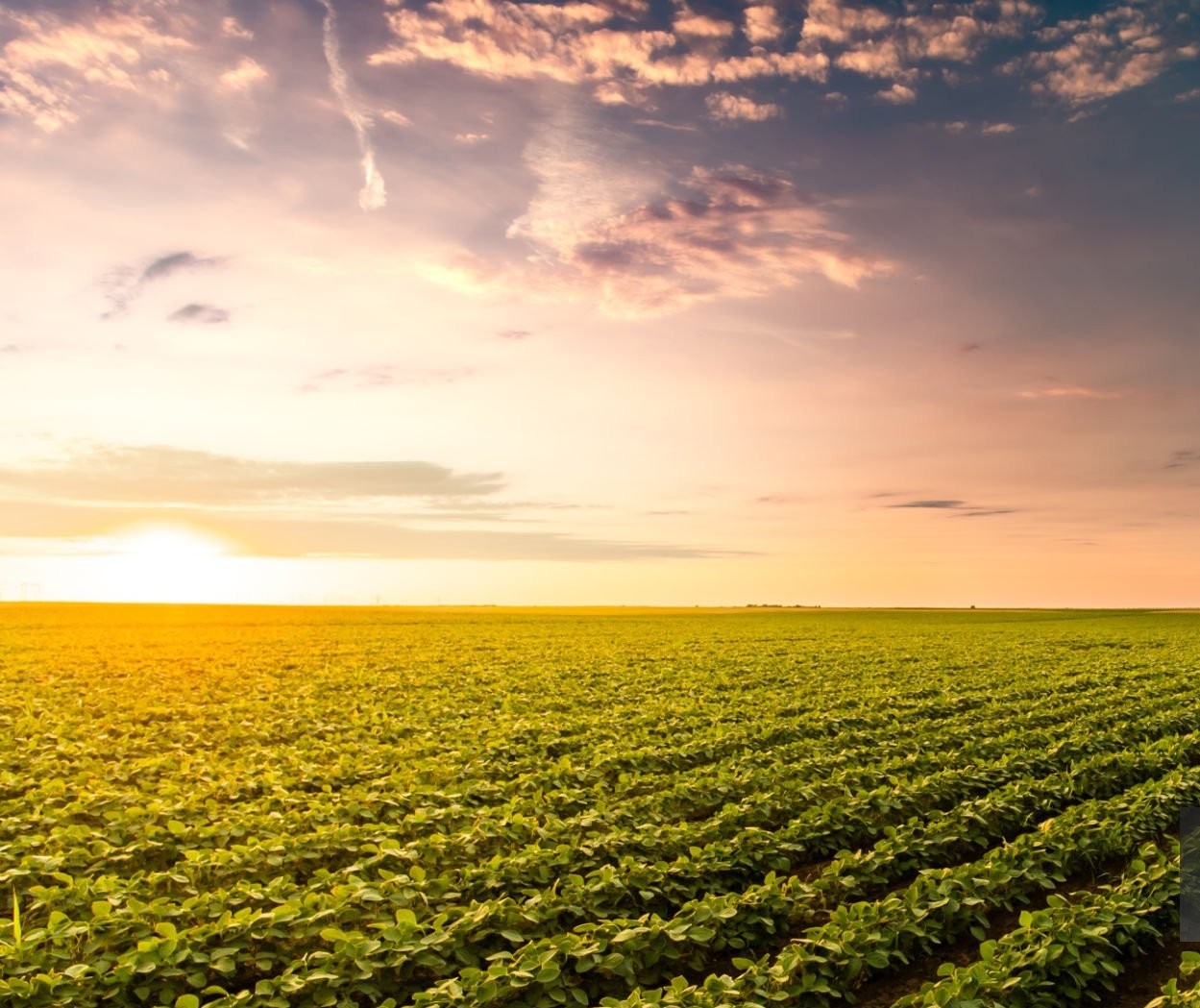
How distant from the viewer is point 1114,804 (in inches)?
457

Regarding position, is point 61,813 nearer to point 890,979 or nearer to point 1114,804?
point 890,979

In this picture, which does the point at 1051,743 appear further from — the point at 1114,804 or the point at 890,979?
the point at 890,979

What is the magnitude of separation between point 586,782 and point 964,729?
29.0ft

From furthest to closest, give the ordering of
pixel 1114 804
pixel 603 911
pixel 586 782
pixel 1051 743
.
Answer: pixel 1051 743 → pixel 586 782 → pixel 1114 804 → pixel 603 911

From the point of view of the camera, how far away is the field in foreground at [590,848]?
6555mm

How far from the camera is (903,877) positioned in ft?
31.7

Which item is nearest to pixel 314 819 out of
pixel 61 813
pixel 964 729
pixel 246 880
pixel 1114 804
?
pixel 246 880

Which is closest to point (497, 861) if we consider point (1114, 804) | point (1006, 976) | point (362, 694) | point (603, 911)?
point (603, 911)

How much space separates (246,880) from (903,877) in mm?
7160

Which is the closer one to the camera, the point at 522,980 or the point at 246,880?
the point at 522,980

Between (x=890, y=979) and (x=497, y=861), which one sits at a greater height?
(x=497, y=861)

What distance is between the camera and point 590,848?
362 inches

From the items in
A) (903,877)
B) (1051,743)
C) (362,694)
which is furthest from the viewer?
(362,694)

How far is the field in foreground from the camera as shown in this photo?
6555 mm
